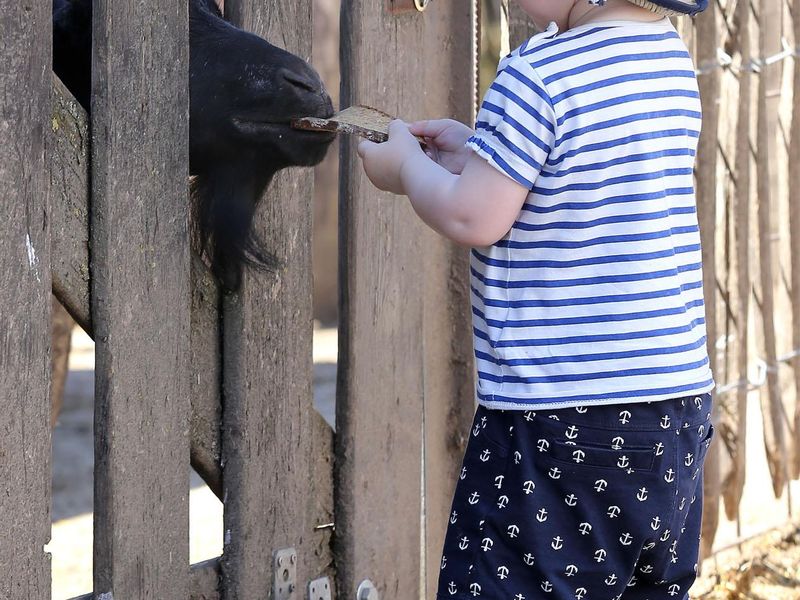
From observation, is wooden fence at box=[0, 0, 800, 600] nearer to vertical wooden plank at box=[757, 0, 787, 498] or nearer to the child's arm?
the child's arm

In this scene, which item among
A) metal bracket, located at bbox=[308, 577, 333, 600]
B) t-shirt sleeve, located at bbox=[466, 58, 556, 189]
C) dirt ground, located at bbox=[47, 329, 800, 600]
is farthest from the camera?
dirt ground, located at bbox=[47, 329, 800, 600]

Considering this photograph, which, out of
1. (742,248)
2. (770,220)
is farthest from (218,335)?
(770,220)

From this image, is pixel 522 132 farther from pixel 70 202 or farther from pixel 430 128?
pixel 70 202

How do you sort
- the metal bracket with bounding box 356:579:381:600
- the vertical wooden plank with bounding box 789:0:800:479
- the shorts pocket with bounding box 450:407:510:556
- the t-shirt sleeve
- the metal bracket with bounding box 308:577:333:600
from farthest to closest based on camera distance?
the vertical wooden plank with bounding box 789:0:800:479 → the metal bracket with bounding box 356:579:381:600 → the metal bracket with bounding box 308:577:333:600 → the shorts pocket with bounding box 450:407:510:556 → the t-shirt sleeve

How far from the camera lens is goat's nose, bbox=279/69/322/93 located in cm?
185

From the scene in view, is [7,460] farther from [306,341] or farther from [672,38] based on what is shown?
[672,38]

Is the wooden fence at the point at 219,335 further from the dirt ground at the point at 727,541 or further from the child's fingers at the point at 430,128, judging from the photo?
the dirt ground at the point at 727,541

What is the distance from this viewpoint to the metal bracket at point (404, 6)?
2482 millimetres

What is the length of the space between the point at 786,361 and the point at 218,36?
280 centimetres

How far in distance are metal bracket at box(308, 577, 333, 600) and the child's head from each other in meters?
1.28

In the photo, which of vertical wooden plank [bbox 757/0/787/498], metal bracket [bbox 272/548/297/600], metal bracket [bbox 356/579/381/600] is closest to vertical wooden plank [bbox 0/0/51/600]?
metal bracket [bbox 272/548/297/600]

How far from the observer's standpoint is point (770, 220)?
12.9 feet

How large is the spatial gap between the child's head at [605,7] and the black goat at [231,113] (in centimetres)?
37

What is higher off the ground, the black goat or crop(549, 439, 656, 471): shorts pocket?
the black goat
